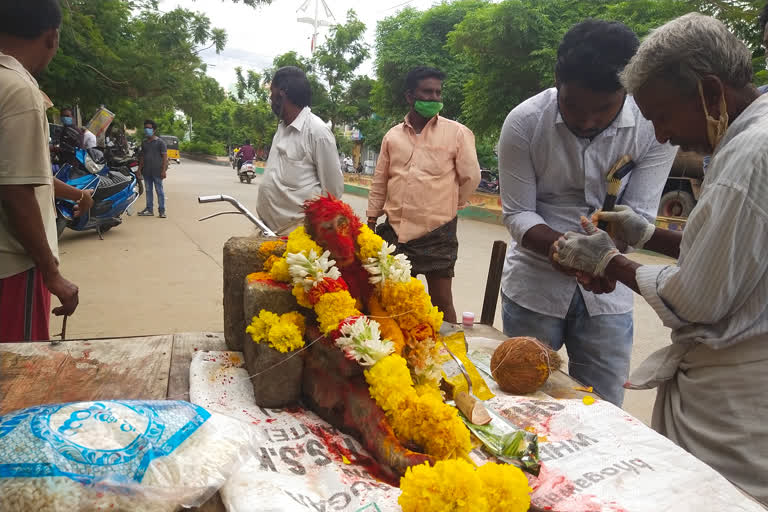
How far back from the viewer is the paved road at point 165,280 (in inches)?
180

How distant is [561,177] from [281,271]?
1.30 m

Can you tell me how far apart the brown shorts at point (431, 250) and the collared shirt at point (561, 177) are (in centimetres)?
149

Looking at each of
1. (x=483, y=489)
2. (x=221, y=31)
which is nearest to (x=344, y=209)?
(x=483, y=489)

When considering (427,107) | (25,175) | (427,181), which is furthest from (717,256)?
(427,107)

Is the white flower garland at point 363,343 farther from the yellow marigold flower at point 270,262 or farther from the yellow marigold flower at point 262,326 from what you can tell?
the yellow marigold flower at point 270,262

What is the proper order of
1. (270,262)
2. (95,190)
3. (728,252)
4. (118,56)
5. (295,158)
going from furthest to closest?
(118,56), (95,190), (295,158), (270,262), (728,252)

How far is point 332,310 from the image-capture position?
172 cm

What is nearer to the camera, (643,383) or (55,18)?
(643,383)

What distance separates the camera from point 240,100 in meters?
49.8

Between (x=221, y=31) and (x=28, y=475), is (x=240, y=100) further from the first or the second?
(x=28, y=475)

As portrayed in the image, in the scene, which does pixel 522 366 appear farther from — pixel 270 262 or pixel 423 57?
pixel 423 57

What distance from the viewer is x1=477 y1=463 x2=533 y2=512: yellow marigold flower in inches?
46.8

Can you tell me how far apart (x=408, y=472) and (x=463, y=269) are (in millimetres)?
6230

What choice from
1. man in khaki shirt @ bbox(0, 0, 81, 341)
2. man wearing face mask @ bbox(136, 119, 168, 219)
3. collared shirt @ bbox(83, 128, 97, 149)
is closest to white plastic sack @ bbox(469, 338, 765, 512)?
man in khaki shirt @ bbox(0, 0, 81, 341)
